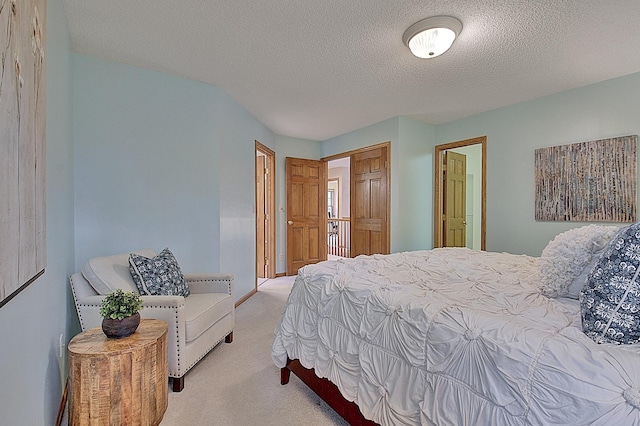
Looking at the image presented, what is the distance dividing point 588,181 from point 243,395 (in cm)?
361

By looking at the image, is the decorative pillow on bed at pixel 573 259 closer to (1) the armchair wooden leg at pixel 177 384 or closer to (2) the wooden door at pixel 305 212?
(1) the armchair wooden leg at pixel 177 384

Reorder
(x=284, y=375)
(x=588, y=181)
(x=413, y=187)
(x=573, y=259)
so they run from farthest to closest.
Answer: (x=413, y=187) → (x=588, y=181) → (x=284, y=375) → (x=573, y=259)

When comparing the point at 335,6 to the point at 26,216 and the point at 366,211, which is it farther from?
the point at 366,211

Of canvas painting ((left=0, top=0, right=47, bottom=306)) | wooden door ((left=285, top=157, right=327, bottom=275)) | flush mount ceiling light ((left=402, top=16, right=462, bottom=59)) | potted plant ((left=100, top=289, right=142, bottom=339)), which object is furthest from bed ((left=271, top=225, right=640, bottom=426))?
wooden door ((left=285, top=157, right=327, bottom=275))

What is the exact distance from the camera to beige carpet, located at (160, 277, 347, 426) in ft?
5.59

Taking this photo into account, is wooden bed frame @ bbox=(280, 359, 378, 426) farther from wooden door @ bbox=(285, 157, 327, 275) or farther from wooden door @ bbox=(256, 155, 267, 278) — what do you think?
wooden door @ bbox=(285, 157, 327, 275)

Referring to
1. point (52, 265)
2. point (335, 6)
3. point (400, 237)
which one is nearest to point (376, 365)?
point (52, 265)

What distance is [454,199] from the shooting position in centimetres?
456

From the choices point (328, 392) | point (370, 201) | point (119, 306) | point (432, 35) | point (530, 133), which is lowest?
point (328, 392)

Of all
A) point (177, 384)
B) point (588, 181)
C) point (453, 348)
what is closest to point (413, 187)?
point (588, 181)

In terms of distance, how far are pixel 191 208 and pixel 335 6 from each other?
218cm

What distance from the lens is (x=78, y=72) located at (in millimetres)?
2477

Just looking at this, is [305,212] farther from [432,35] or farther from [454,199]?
[432,35]

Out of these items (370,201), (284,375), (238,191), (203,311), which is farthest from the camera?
(370,201)
